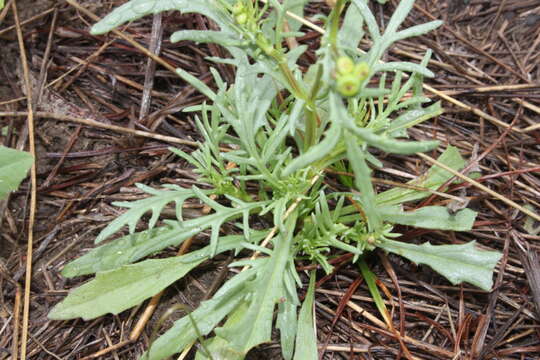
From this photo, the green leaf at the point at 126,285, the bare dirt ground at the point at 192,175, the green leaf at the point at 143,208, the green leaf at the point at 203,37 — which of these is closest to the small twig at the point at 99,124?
the bare dirt ground at the point at 192,175

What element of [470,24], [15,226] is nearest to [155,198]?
[15,226]

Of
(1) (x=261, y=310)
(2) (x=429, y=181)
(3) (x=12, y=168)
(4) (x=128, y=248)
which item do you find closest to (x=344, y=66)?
(1) (x=261, y=310)

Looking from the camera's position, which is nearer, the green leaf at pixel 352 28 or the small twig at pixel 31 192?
the small twig at pixel 31 192

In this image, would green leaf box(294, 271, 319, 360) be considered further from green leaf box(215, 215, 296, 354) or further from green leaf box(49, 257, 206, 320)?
green leaf box(49, 257, 206, 320)

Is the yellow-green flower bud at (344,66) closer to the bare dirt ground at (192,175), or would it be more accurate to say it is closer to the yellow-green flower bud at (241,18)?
the yellow-green flower bud at (241,18)

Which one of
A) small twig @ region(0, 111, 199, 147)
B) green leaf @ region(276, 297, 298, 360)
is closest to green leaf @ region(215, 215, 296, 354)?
green leaf @ region(276, 297, 298, 360)

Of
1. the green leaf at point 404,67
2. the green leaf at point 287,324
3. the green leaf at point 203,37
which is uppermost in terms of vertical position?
the green leaf at point 203,37

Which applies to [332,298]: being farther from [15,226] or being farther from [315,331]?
[15,226]

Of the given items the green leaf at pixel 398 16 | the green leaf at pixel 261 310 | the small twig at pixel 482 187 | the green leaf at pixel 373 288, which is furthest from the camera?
the small twig at pixel 482 187
